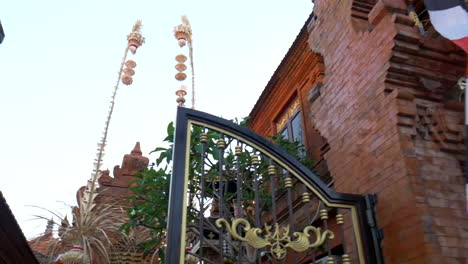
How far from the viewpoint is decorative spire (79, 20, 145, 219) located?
8386mm

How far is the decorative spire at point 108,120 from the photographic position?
8.39 metres

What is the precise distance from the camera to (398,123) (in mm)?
3631

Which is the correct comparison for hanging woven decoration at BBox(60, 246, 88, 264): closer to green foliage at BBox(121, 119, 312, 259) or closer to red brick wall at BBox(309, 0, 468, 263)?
green foliage at BBox(121, 119, 312, 259)

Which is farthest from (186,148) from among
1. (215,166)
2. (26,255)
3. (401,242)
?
(26,255)

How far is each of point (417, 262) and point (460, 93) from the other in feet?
6.05

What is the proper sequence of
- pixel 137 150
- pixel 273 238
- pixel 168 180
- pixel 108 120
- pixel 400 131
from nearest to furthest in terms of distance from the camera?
1. pixel 273 238
2. pixel 400 131
3. pixel 168 180
4. pixel 137 150
5. pixel 108 120

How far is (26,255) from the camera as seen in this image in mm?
5715

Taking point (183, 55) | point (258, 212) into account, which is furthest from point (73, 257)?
point (183, 55)

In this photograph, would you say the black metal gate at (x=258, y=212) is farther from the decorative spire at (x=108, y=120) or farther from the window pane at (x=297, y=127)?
the decorative spire at (x=108, y=120)

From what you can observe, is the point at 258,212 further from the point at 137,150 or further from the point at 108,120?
the point at 108,120

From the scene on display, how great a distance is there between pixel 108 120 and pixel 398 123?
34.9 ft

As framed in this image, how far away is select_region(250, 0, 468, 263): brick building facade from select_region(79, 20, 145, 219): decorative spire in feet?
17.5

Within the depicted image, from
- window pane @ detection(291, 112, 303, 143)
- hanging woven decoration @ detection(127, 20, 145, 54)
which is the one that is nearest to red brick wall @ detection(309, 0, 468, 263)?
window pane @ detection(291, 112, 303, 143)

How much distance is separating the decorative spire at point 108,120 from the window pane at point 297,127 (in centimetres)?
428
